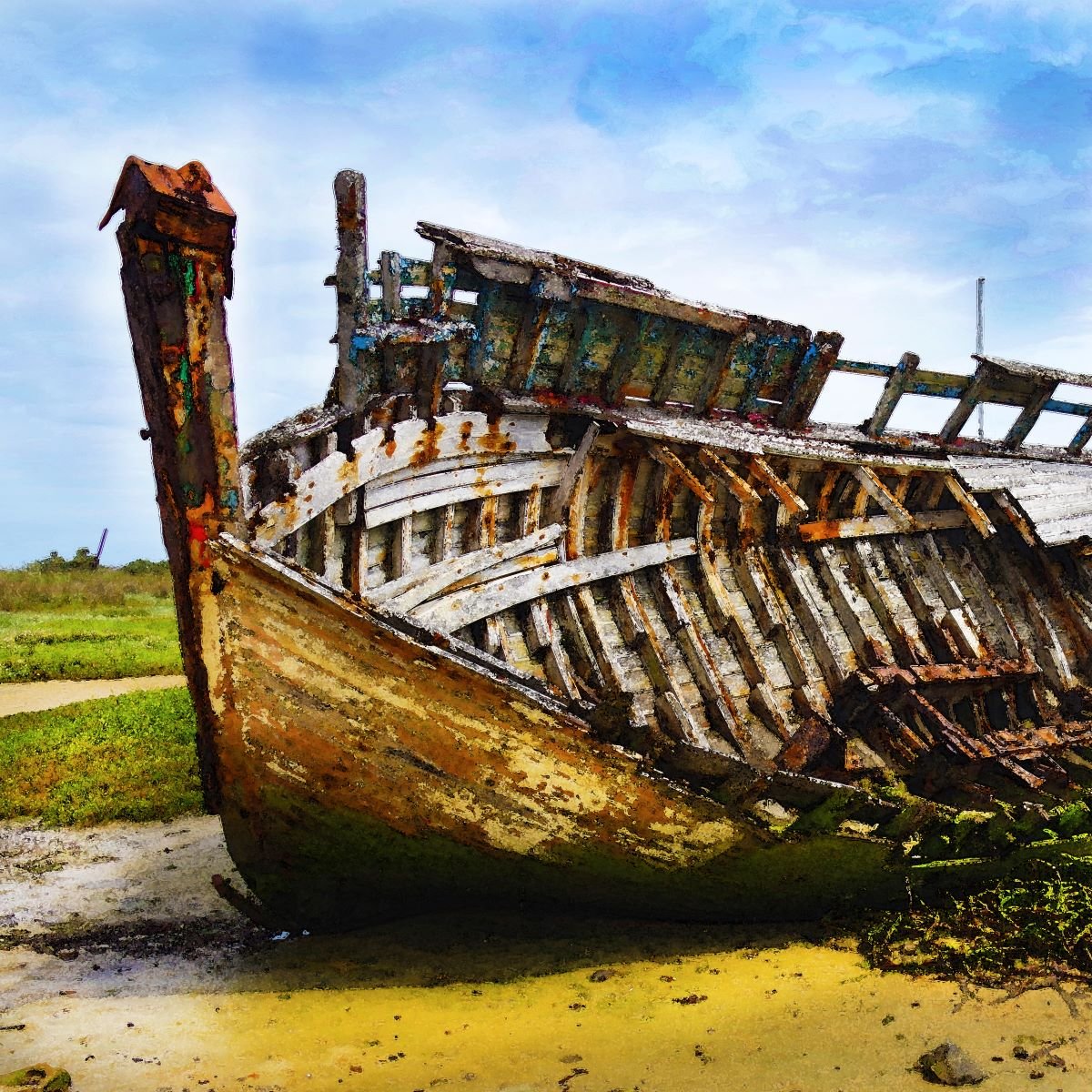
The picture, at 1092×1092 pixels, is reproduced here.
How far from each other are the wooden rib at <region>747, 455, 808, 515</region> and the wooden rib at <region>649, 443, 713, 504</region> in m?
0.56

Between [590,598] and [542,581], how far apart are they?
463 mm

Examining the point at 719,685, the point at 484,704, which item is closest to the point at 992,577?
the point at 719,685

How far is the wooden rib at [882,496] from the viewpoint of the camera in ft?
25.9

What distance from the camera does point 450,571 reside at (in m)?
5.68

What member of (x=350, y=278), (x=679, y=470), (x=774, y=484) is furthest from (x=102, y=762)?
(x=774, y=484)

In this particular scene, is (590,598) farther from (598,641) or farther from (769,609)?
(769,609)

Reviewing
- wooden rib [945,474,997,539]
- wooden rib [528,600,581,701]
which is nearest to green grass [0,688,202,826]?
wooden rib [528,600,581,701]

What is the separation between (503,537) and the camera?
6.32 metres

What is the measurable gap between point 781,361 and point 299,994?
639 centimetres

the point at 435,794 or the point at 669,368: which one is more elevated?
the point at 669,368

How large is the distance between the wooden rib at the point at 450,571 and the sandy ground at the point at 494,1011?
1.88 m

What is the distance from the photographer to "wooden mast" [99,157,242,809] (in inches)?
142

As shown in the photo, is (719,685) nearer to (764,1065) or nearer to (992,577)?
(764,1065)

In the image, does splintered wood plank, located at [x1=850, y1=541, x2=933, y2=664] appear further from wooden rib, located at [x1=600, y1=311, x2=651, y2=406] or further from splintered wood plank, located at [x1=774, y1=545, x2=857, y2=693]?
wooden rib, located at [x1=600, y1=311, x2=651, y2=406]
